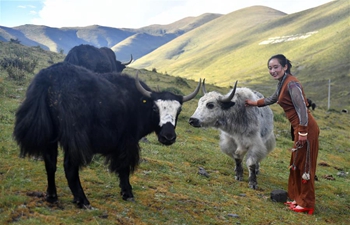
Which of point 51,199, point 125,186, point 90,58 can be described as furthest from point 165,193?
point 90,58

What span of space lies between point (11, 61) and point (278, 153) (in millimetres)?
13018

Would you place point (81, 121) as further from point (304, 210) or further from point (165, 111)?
point (304, 210)

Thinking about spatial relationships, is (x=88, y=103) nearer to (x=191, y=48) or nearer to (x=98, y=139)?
(x=98, y=139)

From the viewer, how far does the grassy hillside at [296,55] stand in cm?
6252

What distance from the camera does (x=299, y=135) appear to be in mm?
5473

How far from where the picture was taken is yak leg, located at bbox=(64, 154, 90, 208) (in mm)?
4281

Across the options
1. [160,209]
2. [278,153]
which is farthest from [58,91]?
[278,153]

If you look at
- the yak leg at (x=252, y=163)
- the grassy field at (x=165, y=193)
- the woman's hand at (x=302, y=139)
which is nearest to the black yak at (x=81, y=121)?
the grassy field at (x=165, y=193)

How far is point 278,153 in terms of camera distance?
11.7 metres

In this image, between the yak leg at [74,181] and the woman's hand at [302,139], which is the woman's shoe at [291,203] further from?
the yak leg at [74,181]

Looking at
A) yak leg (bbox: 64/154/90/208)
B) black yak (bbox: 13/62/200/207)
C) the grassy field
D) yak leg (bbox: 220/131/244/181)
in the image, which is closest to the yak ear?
yak leg (bbox: 220/131/244/181)

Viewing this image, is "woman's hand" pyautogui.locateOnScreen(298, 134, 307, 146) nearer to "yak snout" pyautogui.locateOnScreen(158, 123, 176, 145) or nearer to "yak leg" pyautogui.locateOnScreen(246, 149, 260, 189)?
"yak leg" pyautogui.locateOnScreen(246, 149, 260, 189)

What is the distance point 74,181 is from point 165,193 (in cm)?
167

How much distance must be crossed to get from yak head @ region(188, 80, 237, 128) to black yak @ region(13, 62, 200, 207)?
172 centimetres
